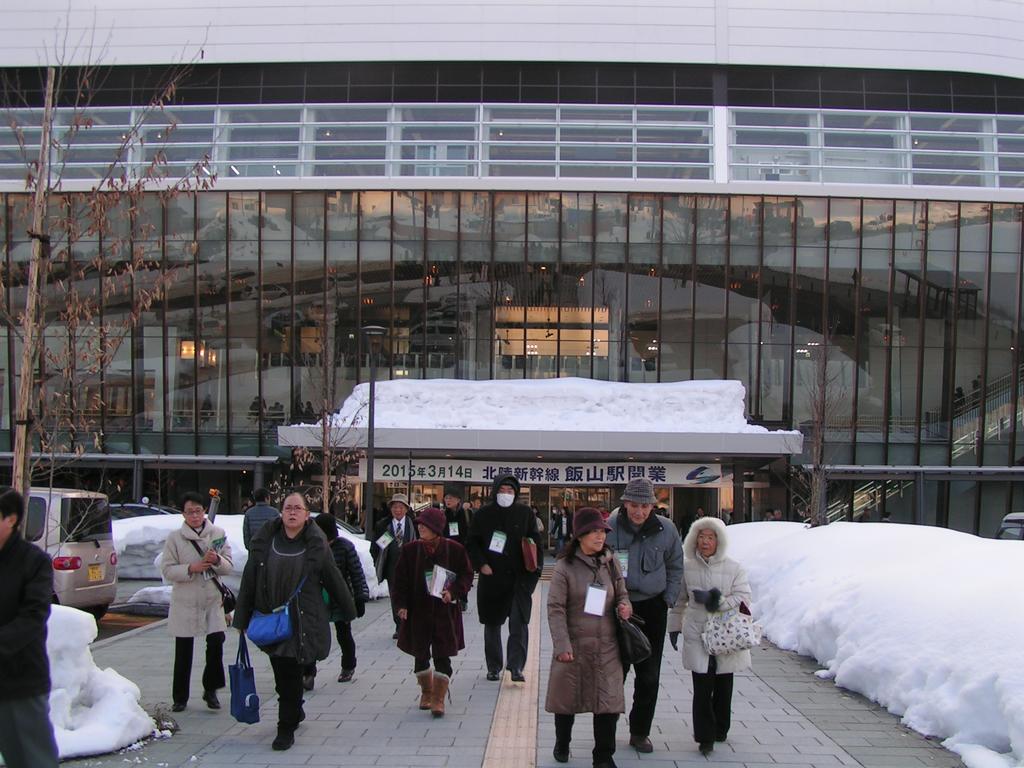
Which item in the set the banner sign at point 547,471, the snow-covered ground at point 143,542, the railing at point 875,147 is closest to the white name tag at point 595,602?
the snow-covered ground at point 143,542

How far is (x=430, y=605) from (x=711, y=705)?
2383 millimetres

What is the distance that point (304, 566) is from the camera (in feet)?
23.1

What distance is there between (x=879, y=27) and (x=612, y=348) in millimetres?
15332

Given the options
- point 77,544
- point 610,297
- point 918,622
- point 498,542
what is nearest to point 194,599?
point 498,542

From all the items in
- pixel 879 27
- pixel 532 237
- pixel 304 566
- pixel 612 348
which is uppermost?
pixel 879 27

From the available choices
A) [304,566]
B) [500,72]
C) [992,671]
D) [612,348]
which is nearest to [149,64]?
[500,72]

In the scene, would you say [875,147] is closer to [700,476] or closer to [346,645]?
[700,476]

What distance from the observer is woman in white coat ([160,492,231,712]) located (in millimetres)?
7957

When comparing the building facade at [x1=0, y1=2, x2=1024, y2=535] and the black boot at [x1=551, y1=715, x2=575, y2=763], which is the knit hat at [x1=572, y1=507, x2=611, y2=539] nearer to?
the black boot at [x1=551, y1=715, x2=575, y2=763]

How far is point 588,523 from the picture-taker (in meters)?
6.47

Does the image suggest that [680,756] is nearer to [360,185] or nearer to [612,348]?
[612,348]

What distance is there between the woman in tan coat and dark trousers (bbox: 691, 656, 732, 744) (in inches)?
34.5

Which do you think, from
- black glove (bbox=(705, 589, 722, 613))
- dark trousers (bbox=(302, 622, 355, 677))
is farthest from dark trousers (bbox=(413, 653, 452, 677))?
black glove (bbox=(705, 589, 722, 613))

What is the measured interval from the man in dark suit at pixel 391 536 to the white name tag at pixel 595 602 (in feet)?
16.6
